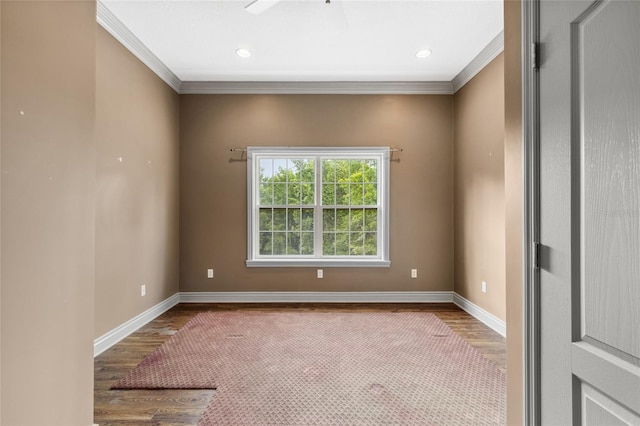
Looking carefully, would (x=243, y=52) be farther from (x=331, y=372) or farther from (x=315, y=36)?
(x=331, y=372)

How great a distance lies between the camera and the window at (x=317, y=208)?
15.4 feet

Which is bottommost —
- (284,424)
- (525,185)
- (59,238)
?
(284,424)

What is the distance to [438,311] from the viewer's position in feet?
13.7

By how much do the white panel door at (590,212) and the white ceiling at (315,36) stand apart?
205cm

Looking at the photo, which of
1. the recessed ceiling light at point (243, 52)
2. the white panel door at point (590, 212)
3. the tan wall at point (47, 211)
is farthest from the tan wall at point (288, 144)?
the white panel door at point (590, 212)

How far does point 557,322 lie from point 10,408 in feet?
6.38

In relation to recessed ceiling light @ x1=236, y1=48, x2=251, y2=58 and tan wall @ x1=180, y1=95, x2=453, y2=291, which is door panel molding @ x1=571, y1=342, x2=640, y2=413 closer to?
tan wall @ x1=180, y1=95, x2=453, y2=291

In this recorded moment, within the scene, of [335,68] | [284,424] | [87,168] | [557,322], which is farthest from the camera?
[335,68]

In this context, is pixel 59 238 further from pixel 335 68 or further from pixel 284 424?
pixel 335 68

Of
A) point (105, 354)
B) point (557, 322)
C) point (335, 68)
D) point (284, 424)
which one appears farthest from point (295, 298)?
point (557, 322)

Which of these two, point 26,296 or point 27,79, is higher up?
point 27,79

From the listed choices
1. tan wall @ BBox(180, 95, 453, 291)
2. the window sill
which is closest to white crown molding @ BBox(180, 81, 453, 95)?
tan wall @ BBox(180, 95, 453, 291)

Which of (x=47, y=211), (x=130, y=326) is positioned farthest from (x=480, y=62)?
(x=130, y=326)

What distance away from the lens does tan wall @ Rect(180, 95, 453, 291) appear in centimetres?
459
